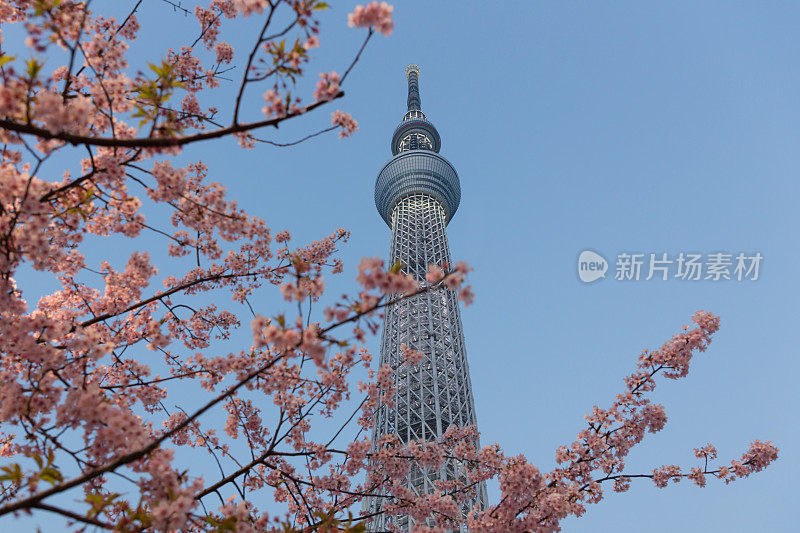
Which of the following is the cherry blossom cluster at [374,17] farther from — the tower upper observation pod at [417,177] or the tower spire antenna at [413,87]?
the tower spire antenna at [413,87]

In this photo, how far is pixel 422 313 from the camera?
44969mm

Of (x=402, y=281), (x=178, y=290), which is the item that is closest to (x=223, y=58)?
(x=178, y=290)

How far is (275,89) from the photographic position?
3.07 meters

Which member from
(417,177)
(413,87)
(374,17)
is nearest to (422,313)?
(417,177)

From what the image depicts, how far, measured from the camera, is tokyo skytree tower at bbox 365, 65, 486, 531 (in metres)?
37.0

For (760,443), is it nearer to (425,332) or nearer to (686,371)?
(686,371)

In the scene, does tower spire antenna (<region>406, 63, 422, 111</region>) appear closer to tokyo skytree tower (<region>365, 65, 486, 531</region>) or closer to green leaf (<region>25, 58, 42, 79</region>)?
tokyo skytree tower (<region>365, 65, 486, 531</region>)

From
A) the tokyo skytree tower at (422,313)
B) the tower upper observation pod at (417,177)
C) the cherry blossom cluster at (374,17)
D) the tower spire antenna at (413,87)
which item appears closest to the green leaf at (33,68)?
the cherry blossom cluster at (374,17)

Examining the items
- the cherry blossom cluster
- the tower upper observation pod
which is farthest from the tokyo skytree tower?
the cherry blossom cluster

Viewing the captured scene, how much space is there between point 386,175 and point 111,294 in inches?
2047

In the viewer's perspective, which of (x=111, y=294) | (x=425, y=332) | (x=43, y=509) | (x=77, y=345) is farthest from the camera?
(x=425, y=332)

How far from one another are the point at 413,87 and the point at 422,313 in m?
38.2

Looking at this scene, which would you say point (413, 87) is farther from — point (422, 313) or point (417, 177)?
point (422, 313)

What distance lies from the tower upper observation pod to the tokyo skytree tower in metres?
0.11
